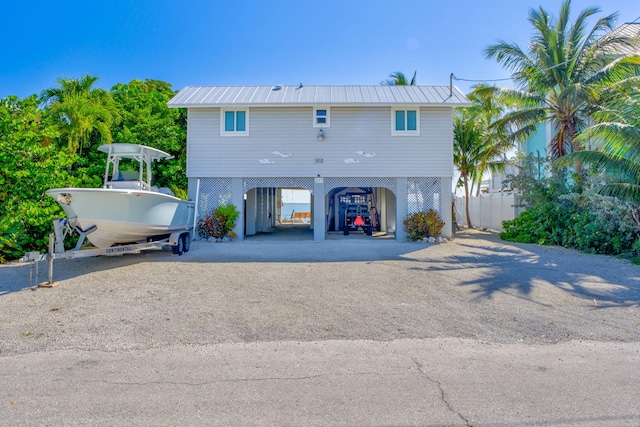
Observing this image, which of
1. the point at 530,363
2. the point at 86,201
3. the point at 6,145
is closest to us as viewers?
the point at 530,363

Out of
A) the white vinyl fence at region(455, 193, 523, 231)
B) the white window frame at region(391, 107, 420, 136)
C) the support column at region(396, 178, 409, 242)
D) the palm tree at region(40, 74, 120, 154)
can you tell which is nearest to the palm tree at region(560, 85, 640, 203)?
the white window frame at region(391, 107, 420, 136)

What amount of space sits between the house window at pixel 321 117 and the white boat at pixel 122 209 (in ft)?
17.5

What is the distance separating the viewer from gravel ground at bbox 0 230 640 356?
4820mm

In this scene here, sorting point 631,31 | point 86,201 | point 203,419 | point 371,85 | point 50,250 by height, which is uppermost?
point 631,31

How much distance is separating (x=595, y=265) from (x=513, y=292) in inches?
147

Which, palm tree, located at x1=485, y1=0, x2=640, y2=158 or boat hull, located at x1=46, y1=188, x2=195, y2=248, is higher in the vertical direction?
palm tree, located at x1=485, y1=0, x2=640, y2=158

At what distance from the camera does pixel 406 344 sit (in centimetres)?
452

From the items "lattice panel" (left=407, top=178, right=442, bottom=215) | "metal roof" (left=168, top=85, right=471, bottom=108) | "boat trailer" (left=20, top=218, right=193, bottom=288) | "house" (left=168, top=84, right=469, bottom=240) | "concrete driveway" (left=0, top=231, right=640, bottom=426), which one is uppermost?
"metal roof" (left=168, top=85, right=471, bottom=108)

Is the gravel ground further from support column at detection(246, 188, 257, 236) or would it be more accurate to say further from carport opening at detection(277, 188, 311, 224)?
carport opening at detection(277, 188, 311, 224)

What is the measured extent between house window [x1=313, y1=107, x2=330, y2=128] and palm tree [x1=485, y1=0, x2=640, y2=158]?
275 inches

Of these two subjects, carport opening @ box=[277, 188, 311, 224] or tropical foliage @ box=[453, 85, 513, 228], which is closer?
tropical foliage @ box=[453, 85, 513, 228]

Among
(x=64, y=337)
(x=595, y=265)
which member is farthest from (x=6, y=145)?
(x=595, y=265)

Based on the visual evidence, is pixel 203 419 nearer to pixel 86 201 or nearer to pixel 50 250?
pixel 50 250

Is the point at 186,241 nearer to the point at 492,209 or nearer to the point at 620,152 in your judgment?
the point at 620,152
